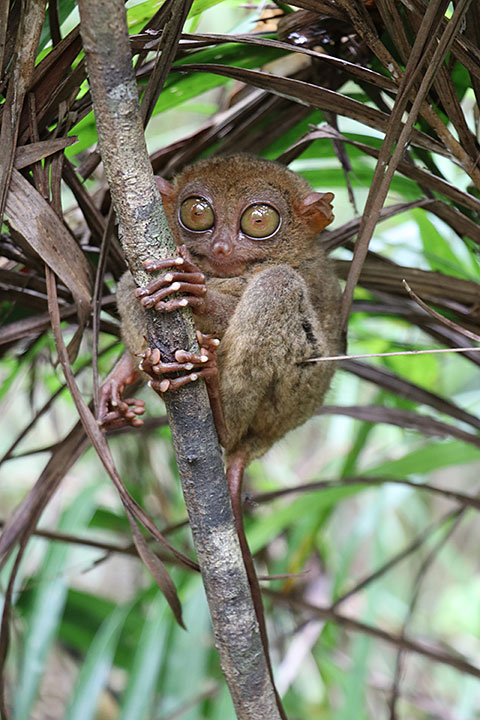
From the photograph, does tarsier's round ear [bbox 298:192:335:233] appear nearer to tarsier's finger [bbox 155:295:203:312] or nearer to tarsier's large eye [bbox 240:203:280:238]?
tarsier's large eye [bbox 240:203:280:238]

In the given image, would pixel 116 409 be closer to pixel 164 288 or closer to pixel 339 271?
pixel 164 288

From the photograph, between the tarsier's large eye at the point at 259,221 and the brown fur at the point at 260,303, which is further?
the tarsier's large eye at the point at 259,221

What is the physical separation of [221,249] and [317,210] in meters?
0.38

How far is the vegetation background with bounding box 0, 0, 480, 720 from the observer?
6.03 feet

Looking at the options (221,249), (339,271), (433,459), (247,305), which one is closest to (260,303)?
(247,305)

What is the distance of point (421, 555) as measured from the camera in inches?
287

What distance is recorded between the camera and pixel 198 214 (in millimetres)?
2430

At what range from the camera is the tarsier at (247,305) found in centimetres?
206

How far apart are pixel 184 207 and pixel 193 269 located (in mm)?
787

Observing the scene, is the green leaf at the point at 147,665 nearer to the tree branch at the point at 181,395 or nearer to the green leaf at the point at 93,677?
the green leaf at the point at 93,677

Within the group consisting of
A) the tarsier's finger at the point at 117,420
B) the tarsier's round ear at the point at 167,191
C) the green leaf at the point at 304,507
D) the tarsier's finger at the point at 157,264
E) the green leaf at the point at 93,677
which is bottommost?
the green leaf at the point at 93,677

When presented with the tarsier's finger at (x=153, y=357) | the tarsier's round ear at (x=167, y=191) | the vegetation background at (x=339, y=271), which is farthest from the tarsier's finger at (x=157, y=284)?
the tarsier's round ear at (x=167, y=191)

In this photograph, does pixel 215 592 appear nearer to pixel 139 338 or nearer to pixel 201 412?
pixel 201 412

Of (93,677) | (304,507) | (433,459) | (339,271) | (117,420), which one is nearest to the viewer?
(117,420)
